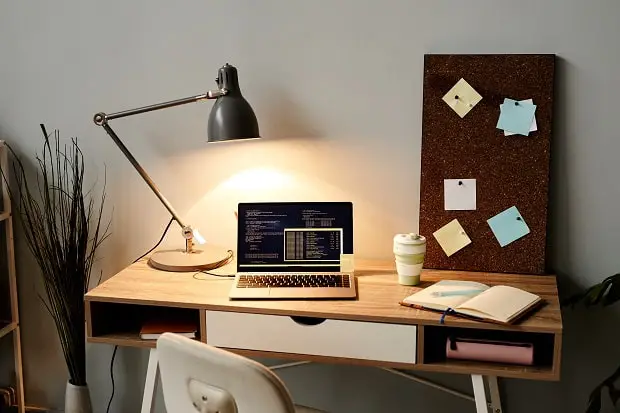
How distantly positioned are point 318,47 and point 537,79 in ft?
2.00

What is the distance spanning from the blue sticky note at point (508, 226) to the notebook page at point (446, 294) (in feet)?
0.70

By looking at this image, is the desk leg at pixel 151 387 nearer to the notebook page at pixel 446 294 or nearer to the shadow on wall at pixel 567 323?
the notebook page at pixel 446 294

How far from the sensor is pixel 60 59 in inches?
96.3

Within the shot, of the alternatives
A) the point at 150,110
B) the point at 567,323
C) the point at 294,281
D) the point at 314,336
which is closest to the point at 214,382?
the point at 314,336

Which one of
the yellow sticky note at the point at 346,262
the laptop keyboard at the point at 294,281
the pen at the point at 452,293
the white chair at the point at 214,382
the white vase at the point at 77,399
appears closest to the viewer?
the white chair at the point at 214,382

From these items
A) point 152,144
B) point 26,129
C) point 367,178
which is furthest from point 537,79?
point 26,129

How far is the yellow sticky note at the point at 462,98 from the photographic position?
7.05ft

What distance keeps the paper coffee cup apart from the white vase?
1115 millimetres

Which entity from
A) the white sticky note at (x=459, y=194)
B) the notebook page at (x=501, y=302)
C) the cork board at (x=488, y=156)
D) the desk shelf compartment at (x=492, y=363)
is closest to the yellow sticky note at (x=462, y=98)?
the cork board at (x=488, y=156)

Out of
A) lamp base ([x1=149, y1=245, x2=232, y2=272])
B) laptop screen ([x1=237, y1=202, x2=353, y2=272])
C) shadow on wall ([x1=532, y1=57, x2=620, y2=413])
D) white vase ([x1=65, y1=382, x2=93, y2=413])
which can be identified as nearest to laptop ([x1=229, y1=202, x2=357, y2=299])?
laptop screen ([x1=237, y1=202, x2=353, y2=272])

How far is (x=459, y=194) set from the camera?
86.4 inches

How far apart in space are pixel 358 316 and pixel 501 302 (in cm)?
34

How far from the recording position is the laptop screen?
84.9 inches

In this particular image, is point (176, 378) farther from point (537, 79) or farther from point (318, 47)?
point (537, 79)
